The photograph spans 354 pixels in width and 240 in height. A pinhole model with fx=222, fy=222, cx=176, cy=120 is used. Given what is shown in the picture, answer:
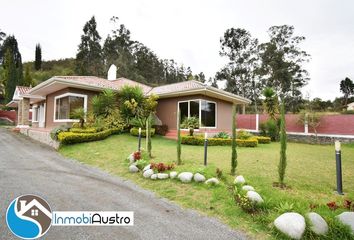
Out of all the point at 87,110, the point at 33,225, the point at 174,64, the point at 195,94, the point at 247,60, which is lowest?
the point at 33,225

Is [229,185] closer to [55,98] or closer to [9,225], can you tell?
[9,225]

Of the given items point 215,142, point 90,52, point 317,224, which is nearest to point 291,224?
point 317,224

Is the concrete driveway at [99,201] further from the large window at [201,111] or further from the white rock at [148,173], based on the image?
the large window at [201,111]

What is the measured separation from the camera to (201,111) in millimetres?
14914

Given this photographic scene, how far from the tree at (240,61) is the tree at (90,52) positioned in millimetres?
22118

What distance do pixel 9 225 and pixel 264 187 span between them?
4.79 meters

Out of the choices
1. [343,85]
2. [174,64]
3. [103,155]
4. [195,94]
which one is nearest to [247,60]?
[195,94]

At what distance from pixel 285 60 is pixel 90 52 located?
3263cm

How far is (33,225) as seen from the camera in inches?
134

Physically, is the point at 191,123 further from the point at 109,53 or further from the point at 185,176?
the point at 109,53

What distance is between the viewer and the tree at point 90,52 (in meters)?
40.3

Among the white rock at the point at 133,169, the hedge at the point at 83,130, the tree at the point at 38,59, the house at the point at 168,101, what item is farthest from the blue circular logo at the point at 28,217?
the tree at the point at 38,59

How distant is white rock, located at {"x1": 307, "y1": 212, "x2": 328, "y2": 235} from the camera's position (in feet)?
10.4

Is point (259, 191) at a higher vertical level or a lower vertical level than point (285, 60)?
lower
